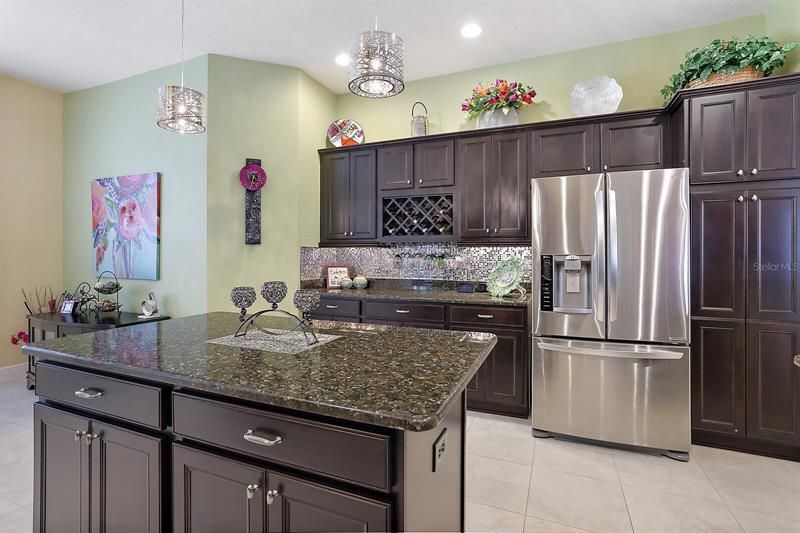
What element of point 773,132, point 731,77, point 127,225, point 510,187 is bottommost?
point 127,225

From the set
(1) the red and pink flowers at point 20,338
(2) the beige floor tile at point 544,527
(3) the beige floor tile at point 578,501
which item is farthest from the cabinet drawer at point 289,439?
(1) the red and pink flowers at point 20,338

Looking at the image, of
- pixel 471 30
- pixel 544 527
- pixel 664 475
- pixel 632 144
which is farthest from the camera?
pixel 471 30

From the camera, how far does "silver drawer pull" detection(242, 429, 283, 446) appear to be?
1060mm

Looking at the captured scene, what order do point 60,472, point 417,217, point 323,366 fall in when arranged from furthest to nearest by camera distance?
point 417,217, point 60,472, point 323,366

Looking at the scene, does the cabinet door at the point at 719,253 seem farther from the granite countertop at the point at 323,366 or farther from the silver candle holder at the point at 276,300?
the silver candle holder at the point at 276,300

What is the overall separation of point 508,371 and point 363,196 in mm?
2210

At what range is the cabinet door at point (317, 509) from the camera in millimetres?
958

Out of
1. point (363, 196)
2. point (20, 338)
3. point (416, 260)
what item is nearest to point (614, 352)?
point (416, 260)

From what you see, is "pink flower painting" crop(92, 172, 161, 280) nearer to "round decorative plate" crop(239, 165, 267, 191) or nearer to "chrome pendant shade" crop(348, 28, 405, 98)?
"round decorative plate" crop(239, 165, 267, 191)

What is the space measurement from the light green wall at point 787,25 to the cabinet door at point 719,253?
116cm

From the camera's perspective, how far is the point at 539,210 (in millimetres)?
2812

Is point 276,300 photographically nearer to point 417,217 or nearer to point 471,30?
point 417,217

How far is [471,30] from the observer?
3234 mm

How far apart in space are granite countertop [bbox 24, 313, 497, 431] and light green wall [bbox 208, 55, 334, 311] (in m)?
1.86
